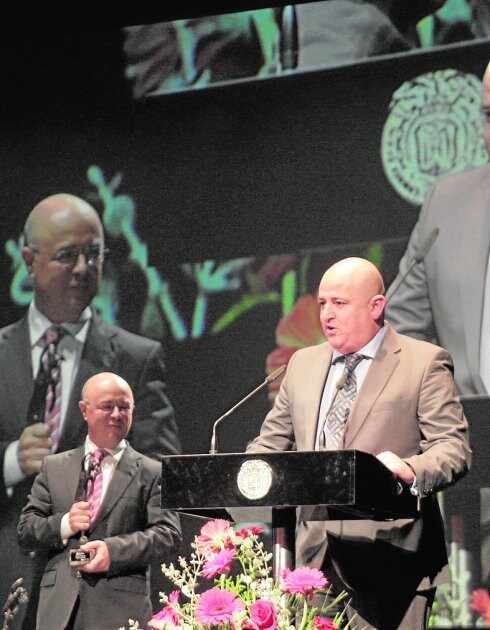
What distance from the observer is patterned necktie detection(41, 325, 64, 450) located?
5991mm

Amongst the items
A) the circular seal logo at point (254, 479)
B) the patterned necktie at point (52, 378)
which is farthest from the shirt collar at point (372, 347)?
the patterned necktie at point (52, 378)

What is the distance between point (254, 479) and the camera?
306 cm

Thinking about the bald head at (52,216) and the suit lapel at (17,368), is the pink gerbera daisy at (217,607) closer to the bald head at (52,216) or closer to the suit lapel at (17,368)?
the suit lapel at (17,368)

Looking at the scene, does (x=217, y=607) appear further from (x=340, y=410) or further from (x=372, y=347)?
(x=372, y=347)

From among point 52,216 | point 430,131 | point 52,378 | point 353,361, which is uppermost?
point 430,131

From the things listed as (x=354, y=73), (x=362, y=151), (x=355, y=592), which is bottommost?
(x=355, y=592)

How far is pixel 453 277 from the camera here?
5.41 m

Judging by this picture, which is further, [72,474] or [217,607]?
[72,474]

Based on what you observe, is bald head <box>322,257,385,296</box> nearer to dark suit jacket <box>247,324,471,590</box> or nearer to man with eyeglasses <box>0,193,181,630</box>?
dark suit jacket <box>247,324,471,590</box>

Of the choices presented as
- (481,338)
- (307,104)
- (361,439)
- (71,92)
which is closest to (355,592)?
(361,439)

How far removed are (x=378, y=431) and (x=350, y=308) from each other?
0.39 metres

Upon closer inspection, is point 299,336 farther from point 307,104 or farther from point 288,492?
point 288,492

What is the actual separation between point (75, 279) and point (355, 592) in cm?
316

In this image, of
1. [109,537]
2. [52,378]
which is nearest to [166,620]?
[109,537]
